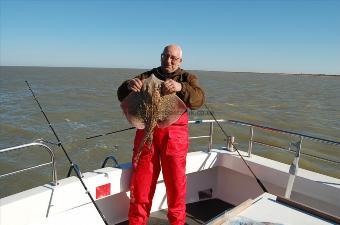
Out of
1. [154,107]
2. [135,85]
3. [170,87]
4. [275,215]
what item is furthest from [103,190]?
[275,215]

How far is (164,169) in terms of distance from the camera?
12.2ft

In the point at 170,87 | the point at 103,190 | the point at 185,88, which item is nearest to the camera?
the point at 170,87

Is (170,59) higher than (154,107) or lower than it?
higher

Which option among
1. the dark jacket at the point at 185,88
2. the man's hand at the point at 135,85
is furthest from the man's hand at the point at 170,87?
the man's hand at the point at 135,85

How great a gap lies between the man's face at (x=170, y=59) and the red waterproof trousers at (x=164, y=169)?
0.53 m

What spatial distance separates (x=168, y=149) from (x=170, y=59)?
948 millimetres

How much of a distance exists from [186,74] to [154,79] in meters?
0.42

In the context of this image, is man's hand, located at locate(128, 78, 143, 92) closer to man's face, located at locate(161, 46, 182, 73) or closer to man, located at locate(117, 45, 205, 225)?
man, located at locate(117, 45, 205, 225)

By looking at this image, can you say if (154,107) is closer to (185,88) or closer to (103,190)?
(185,88)

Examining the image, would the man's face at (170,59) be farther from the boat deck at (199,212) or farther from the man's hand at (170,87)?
the boat deck at (199,212)

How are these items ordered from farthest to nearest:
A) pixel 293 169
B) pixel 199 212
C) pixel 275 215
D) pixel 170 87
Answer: pixel 199 212 < pixel 293 169 < pixel 170 87 < pixel 275 215

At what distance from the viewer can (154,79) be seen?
11.6ft

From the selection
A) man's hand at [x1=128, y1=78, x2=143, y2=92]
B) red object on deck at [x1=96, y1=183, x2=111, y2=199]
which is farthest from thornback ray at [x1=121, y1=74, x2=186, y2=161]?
red object on deck at [x1=96, y1=183, x2=111, y2=199]

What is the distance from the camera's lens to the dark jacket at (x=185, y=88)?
3.57 m
